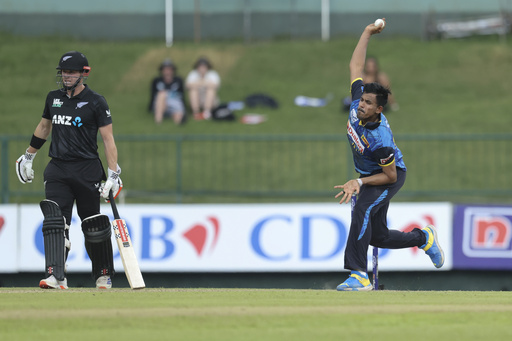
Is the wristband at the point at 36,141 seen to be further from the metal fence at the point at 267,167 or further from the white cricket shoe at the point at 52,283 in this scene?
the metal fence at the point at 267,167

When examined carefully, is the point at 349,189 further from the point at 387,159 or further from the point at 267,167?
the point at 267,167

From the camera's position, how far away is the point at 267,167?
17938mm

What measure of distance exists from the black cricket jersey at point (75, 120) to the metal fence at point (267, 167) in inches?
291

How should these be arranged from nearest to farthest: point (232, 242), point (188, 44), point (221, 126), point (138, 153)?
point (232, 242) → point (138, 153) → point (221, 126) → point (188, 44)


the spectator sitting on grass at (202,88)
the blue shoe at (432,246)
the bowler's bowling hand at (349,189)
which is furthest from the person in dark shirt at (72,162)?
the spectator sitting on grass at (202,88)

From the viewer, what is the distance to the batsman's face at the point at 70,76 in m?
9.09

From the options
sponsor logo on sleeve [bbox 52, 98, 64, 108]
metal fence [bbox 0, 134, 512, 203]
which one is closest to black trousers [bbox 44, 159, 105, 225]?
sponsor logo on sleeve [bbox 52, 98, 64, 108]

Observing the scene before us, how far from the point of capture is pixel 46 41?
27547mm

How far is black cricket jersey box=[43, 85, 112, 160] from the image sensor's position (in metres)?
9.10

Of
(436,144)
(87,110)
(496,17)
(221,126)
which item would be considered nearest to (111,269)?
(87,110)

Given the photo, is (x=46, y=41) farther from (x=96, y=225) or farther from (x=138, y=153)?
(x=96, y=225)

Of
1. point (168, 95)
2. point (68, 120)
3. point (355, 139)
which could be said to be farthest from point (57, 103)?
point (168, 95)

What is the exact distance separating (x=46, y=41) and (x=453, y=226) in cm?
1707

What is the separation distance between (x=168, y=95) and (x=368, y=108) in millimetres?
12809
